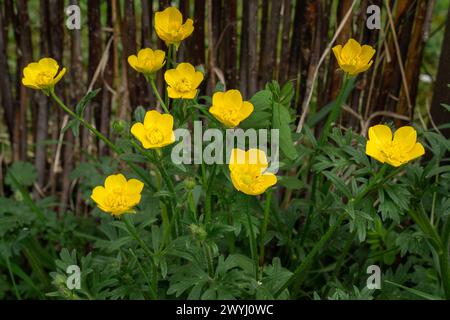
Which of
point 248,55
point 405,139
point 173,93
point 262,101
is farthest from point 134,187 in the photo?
point 248,55

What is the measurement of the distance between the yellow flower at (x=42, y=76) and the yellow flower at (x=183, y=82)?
8.7 inches

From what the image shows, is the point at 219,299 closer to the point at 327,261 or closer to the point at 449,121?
the point at 327,261

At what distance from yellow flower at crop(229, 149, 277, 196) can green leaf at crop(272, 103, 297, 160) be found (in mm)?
100

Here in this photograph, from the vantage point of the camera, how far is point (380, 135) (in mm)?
1369

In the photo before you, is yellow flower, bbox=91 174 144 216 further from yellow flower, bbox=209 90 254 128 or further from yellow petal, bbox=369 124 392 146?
yellow petal, bbox=369 124 392 146

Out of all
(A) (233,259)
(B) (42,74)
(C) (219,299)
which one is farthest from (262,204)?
(B) (42,74)

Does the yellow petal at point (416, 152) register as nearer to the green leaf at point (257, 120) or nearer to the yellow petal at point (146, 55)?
the green leaf at point (257, 120)

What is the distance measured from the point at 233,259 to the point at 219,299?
0.37ft

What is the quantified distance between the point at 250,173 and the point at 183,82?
25 centimetres

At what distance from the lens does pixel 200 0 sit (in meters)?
1.83

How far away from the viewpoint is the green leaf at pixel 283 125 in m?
1.39

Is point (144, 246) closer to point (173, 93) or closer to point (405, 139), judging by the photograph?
point (173, 93)

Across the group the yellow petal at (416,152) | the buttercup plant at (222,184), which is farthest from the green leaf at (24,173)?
the yellow petal at (416,152)

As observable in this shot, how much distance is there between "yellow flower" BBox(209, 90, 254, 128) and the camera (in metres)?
1.30
